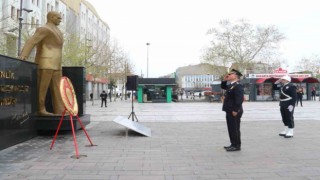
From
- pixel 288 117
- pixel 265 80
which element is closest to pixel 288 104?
pixel 288 117

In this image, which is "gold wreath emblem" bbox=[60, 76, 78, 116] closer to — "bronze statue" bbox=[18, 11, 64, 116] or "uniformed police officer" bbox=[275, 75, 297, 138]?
"bronze statue" bbox=[18, 11, 64, 116]

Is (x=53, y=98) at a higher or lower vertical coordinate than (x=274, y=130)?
higher

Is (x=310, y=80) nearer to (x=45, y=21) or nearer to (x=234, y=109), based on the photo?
(x=45, y=21)

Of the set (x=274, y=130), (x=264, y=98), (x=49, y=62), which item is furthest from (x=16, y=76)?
(x=264, y=98)

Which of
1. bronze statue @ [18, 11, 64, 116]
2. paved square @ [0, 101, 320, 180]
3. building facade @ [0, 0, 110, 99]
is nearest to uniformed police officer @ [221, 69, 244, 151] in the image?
paved square @ [0, 101, 320, 180]

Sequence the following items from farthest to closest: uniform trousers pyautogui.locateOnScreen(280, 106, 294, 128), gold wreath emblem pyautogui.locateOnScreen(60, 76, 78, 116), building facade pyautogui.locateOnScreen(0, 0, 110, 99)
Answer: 1. building facade pyautogui.locateOnScreen(0, 0, 110, 99)
2. uniform trousers pyautogui.locateOnScreen(280, 106, 294, 128)
3. gold wreath emblem pyautogui.locateOnScreen(60, 76, 78, 116)

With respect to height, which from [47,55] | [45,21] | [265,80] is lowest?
[47,55]

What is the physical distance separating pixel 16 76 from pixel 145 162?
4.21 meters

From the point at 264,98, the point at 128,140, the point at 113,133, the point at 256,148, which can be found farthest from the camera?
the point at 264,98

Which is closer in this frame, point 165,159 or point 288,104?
point 165,159

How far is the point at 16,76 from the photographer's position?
899 centimetres

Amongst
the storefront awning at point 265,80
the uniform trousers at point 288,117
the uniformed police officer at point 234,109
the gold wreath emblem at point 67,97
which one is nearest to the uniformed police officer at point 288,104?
the uniform trousers at point 288,117

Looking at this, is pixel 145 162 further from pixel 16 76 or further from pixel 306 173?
pixel 16 76

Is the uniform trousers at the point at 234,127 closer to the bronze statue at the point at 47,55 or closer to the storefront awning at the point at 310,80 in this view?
the bronze statue at the point at 47,55
